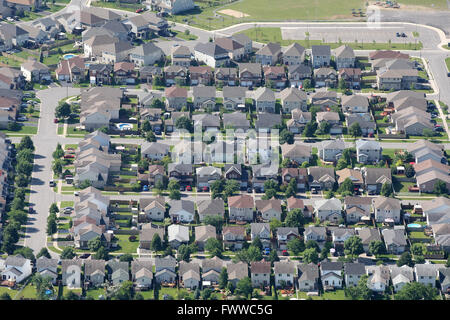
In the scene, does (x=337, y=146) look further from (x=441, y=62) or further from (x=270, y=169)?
(x=441, y=62)

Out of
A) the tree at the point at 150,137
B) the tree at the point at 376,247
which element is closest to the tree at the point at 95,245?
the tree at the point at 150,137

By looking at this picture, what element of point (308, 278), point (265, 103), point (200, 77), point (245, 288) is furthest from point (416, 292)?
point (200, 77)

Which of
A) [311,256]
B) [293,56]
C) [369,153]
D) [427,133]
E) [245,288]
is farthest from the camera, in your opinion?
[293,56]

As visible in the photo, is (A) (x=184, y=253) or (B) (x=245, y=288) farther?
(A) (x=184, y=253)

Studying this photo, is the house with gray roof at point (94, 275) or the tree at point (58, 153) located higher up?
the house with gray roof at point (94, 275)

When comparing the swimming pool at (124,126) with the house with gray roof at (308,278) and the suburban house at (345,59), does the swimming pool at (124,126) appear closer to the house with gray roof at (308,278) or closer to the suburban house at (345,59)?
the suburban house at (345,59)

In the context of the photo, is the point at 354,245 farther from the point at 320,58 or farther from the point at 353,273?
the point at 320,58

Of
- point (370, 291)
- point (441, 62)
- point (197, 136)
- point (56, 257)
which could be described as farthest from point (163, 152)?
point (441, 62)
